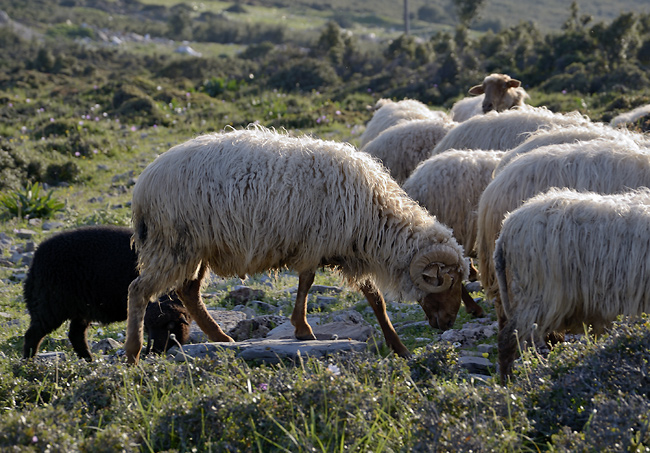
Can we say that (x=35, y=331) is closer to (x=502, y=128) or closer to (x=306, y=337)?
(x=306, y=337)

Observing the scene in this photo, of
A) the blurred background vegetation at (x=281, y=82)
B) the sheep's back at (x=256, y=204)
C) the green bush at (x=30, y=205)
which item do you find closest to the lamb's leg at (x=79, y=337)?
the sheep's back at (x=256, y=204)

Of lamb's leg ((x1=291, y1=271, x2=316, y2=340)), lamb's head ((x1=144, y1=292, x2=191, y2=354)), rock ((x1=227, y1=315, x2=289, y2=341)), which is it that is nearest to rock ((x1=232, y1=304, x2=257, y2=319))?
rock ((x1=227, y1=315, x2=289, y2=341))

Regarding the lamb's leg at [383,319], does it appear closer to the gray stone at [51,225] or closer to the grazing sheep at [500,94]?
the grazing sheep at [500,94]

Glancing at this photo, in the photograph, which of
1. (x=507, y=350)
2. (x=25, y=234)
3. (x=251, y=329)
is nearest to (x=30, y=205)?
(x=25, y=234)

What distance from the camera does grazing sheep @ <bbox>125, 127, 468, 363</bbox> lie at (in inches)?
187

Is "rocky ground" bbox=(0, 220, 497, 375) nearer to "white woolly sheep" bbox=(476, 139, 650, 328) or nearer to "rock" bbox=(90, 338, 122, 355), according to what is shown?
"rock" bbox=(90, 338, 122, 355)

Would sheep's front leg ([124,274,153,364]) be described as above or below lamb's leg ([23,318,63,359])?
above

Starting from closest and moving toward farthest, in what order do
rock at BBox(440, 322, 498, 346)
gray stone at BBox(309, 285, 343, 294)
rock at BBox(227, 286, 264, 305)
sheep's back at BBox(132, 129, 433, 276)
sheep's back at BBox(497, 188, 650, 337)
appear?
1. sheep's back at BBox(497, 188, 650, 337)
2. sheep's back at BBox(132, 129, 433, 276)
3. rock at BBox(440, 322, 498, 346)
4. rock at BBox(227, 286, 264, 305)
5. gray stone at BBox(309, 285, 343, 294)

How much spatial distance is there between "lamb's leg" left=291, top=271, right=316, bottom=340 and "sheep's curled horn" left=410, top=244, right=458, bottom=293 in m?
0.72

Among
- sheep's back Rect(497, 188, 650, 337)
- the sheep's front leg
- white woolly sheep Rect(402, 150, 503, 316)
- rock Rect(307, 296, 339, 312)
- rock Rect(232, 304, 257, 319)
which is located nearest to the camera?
sheep's back Rect(497, 188, 650, 337)

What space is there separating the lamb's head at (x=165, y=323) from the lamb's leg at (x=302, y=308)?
0.92m

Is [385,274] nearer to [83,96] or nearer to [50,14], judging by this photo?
[83,96]

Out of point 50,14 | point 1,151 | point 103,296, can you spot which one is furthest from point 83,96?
point 50,14

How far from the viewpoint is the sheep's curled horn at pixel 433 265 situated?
16.0 ft
